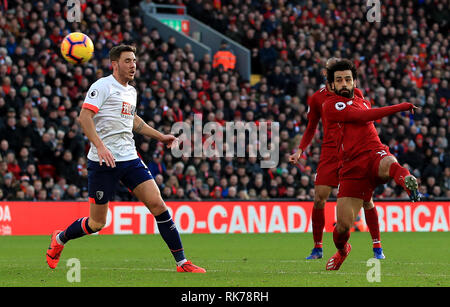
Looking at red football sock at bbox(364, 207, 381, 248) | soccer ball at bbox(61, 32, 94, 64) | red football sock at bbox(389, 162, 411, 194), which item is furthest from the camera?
soccer ball at bbox(61, 32, 94, 64)

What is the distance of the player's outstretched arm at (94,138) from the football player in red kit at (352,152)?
237cm

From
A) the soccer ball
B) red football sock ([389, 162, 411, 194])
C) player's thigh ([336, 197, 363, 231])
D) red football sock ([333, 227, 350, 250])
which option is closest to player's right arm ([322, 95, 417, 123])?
red football sock ([389, 162, 411, 194])

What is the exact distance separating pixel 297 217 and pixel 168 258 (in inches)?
361

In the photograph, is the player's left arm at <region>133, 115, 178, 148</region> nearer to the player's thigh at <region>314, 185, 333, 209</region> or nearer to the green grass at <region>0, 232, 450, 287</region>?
the green grass at <region>0, 232, 450, 287</region>

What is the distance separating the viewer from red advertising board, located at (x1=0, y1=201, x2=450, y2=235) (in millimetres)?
17969

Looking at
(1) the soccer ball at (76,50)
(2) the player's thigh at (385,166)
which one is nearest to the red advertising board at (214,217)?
(1) the soccer ball at (76,50)

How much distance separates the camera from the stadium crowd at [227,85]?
18891 mm

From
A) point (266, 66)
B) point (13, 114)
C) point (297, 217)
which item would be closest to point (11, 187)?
point (13, 114)

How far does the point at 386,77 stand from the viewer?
88.4 feet

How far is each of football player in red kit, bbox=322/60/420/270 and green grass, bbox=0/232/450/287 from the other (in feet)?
2.31

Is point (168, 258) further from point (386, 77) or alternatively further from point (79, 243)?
point (386, 77)

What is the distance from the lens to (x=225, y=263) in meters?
10.5

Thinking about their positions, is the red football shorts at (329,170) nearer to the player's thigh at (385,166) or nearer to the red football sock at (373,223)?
the red football sock at (373,223)
